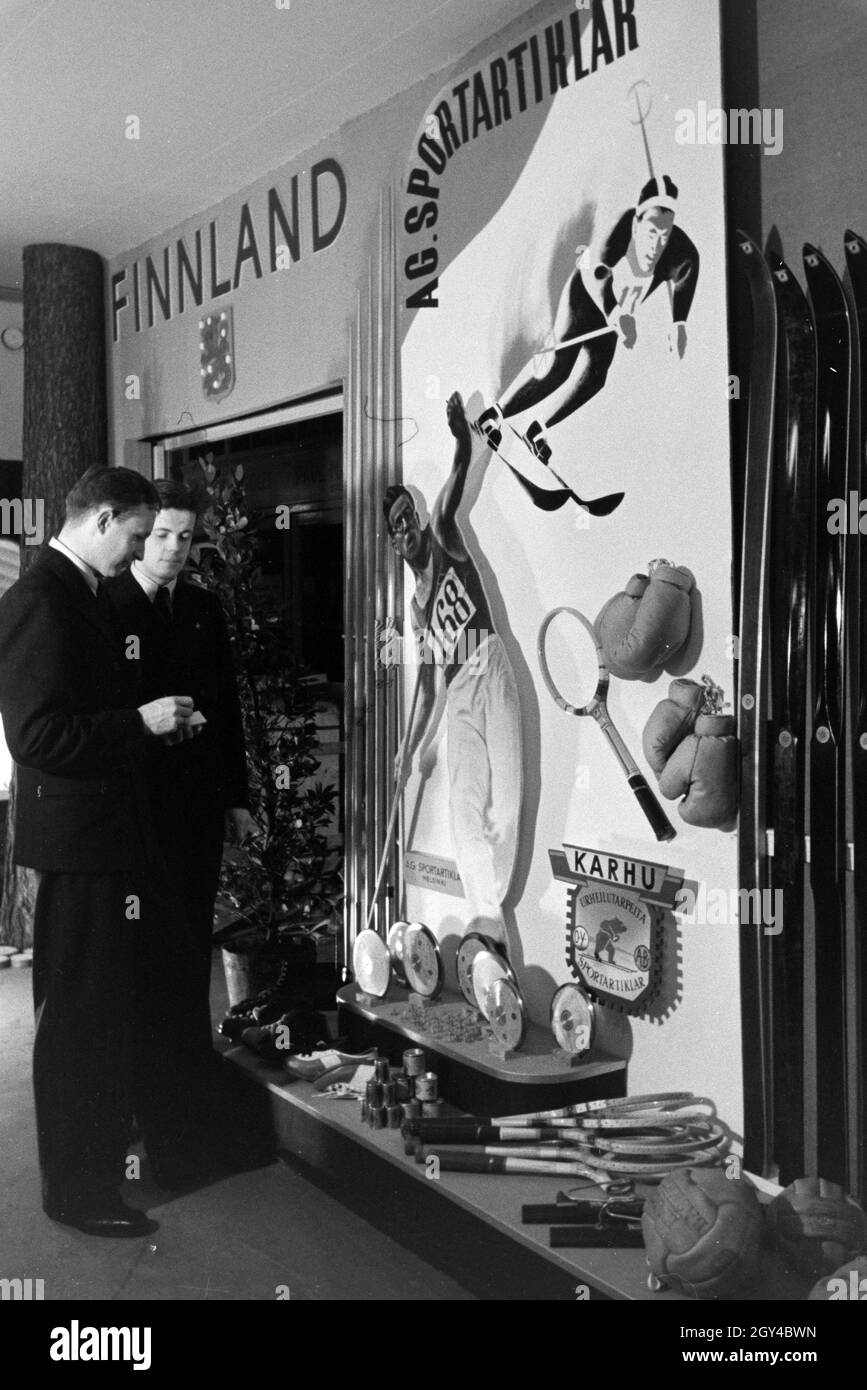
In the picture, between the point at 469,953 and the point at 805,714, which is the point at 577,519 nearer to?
the point at 805,714

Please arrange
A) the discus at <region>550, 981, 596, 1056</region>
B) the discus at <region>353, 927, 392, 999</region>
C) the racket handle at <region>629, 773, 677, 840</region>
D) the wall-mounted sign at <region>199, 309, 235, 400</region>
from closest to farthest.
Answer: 1. the racket handle at <region>629, 773, 677, 840</region>
2. the discus at <region>550, 981, 596, 1056</region>
3. the discus at <region>353, 927, 392, 999</region>
4. the wall-mounted sign at <region>199, 309, 235, 400</region>

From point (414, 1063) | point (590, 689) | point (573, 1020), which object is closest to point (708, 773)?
point (590, 689)

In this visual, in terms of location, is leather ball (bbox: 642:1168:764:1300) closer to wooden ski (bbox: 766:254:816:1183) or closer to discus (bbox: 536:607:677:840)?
wooden ski (bbox: 766:254:816:1183)

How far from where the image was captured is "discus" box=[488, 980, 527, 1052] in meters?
2.98

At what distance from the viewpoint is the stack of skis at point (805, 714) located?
2387 millimetres

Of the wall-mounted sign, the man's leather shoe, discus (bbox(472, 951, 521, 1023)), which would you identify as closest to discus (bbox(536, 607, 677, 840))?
discus (bbox(472, 951, 521, 1023))

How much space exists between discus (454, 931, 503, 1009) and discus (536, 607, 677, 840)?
0.63m

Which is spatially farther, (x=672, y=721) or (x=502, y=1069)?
(x=502, y=1069)

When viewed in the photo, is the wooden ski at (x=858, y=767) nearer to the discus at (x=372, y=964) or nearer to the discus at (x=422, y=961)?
the discus at (x=422, y=961)

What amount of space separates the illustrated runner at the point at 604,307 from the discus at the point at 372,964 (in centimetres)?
144

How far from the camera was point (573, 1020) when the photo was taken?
293cm

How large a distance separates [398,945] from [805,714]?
1.51 meters

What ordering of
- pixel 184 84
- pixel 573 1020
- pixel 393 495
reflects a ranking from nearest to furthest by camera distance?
pixel 573 1020 → pixel 393 495 → pixel 184 84

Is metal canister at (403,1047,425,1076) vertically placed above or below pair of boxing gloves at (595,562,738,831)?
below
